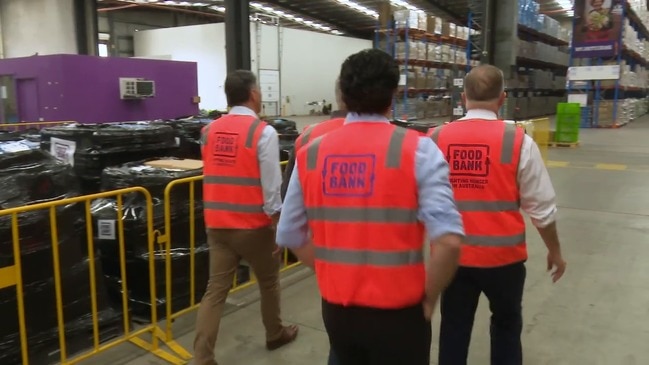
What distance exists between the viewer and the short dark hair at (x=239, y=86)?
9.61 ft

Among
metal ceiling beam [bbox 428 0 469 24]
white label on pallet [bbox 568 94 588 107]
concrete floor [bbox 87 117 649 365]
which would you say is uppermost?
metal ceiling beam [bbox 428 0 469 24]

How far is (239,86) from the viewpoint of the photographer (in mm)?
2924

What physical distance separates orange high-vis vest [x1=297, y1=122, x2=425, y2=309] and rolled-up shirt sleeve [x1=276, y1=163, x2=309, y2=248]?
106 millimetres

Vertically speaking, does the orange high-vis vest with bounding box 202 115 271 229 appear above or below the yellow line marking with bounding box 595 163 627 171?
above

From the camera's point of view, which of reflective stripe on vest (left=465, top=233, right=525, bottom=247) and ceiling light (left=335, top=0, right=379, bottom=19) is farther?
ceiling light (left=335, top=0, right=379, bottom=19)

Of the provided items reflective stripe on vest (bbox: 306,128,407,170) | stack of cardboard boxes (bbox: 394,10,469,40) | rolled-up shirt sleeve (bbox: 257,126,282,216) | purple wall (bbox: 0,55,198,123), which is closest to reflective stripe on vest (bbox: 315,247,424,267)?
reflective stripe on vest (bbox: 306,128,407,170)

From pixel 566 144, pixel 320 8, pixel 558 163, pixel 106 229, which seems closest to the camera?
pixel 106 229

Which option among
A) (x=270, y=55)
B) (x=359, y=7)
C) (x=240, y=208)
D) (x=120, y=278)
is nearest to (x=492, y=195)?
(x=240, y=208)

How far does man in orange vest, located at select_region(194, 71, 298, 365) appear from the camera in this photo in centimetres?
286

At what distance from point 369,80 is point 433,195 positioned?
396 mm

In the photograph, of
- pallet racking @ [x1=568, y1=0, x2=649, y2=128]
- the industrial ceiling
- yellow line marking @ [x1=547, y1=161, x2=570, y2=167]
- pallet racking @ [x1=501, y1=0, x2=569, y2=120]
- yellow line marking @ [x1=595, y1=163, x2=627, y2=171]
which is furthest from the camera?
the industrial ceiling

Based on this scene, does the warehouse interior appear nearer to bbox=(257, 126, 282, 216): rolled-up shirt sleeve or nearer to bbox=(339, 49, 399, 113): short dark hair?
bbox=(257, 126, 282, 216): rolled-up shirt sleeve

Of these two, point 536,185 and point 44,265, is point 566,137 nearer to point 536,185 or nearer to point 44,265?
point 536,185

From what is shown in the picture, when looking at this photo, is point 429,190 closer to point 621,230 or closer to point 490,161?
point 490,161
